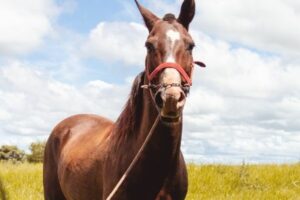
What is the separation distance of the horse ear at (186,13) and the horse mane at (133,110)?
599 millimetres

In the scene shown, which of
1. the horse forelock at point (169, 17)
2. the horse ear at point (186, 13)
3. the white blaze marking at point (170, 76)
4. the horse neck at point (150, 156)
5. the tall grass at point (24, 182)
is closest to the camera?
the white blaze marking at point (170, 76)

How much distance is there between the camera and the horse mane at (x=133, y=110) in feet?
14.2

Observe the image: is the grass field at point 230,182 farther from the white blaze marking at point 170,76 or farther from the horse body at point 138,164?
the white blaze marking at point 170,76

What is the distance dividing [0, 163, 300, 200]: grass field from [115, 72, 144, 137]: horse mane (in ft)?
17.6

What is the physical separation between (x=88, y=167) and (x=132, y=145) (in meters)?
1.10

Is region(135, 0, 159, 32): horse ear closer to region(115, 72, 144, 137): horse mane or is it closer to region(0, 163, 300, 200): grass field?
region(115, 72, 144, 137): horse mane

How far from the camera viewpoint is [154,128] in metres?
3.97

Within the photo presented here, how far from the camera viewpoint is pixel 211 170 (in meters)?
11.1

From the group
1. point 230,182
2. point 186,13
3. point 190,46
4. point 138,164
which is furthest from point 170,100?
point 230,182

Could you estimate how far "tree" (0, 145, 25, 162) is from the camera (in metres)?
24.0

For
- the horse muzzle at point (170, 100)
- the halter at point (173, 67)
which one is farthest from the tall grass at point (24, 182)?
the horse muzzle at point (170, 100)

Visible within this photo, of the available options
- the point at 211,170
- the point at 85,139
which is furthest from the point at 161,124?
the point at 211,170

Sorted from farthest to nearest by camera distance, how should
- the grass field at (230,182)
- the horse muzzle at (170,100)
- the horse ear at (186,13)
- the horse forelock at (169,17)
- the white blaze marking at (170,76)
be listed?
1. the grass field at (230,182)
2. the horse ear at (186,13)
3. the horse forelock at (169,17)
4. the white blaze marking at (170,76)
5. the horse muzzle at (170,100)

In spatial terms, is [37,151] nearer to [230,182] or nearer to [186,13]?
[230,182]
